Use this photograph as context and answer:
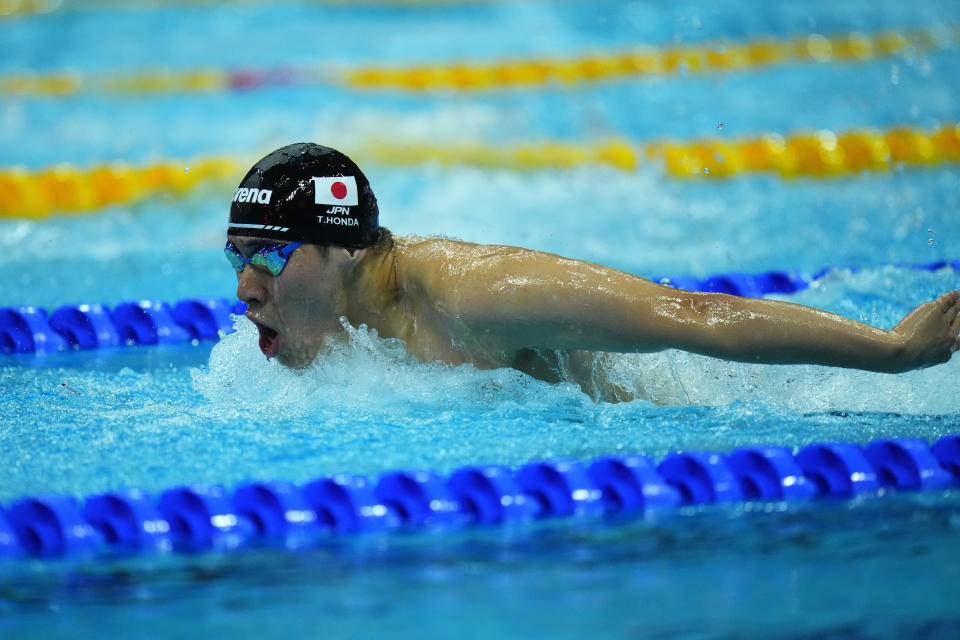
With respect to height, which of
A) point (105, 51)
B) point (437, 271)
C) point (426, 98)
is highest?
point (105, 51)

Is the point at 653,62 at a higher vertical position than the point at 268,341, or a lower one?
higher

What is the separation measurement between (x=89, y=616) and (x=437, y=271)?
3.39ft

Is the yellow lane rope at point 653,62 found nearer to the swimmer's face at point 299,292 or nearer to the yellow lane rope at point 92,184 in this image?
the yellow lane rope at point 92,184

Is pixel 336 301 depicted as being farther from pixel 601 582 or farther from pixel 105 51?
pixel 105 51

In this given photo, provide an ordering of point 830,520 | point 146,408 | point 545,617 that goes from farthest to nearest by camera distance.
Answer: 1. point 146,408
2. point 830,520
3. point 545,617

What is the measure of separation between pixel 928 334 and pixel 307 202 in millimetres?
1342

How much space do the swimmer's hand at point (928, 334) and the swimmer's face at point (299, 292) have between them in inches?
46.7

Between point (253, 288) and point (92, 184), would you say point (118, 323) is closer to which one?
point (253, 288)

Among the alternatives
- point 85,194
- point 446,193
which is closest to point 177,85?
point 85,194

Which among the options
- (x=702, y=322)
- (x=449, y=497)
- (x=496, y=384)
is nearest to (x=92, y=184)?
(x=496, y=384)

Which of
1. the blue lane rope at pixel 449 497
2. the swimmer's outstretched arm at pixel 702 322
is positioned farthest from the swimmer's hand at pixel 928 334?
the blue lane rope at pixel 449 497

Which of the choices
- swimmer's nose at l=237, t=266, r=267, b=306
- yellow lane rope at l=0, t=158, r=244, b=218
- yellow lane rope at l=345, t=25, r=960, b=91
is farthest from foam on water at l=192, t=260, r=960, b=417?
yellow lane rope at l=345, t=25, r=960, b=91

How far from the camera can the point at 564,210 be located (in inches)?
233

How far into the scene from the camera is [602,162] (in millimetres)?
6637
